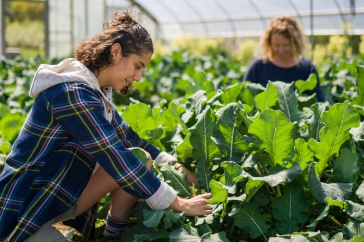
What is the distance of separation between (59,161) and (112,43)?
56cm

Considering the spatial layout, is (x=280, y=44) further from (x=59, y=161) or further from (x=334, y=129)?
(x=59, y=161)

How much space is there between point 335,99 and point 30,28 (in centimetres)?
1855

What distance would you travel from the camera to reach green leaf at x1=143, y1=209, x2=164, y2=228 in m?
2.41

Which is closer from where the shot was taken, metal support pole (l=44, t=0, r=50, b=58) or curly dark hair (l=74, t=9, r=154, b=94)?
curly dark hair (l=74, t=9, r=154, b=94)

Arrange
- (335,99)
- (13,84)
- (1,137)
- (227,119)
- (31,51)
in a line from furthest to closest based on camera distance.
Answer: (31,51)
(13,84)
(335,99)
(1,137)
(227,119)

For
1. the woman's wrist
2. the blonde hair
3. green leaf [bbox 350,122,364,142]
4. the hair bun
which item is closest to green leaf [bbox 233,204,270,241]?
the woman's wrist

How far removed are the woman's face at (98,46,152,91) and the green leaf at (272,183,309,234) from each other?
81cm

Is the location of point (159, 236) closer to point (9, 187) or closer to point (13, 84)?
point (9, 187)

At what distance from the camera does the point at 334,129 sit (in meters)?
2.60

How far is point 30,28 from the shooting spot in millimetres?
21812

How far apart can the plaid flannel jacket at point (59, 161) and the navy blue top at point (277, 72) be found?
2.64 m

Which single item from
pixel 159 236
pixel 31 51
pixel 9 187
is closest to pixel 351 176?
pixel 159 236

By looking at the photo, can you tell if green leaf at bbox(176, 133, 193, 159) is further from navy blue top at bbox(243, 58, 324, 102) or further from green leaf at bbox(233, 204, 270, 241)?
navy blue top at bbox(243, 58, 324, 102)

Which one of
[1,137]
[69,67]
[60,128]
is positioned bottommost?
[1,137]
